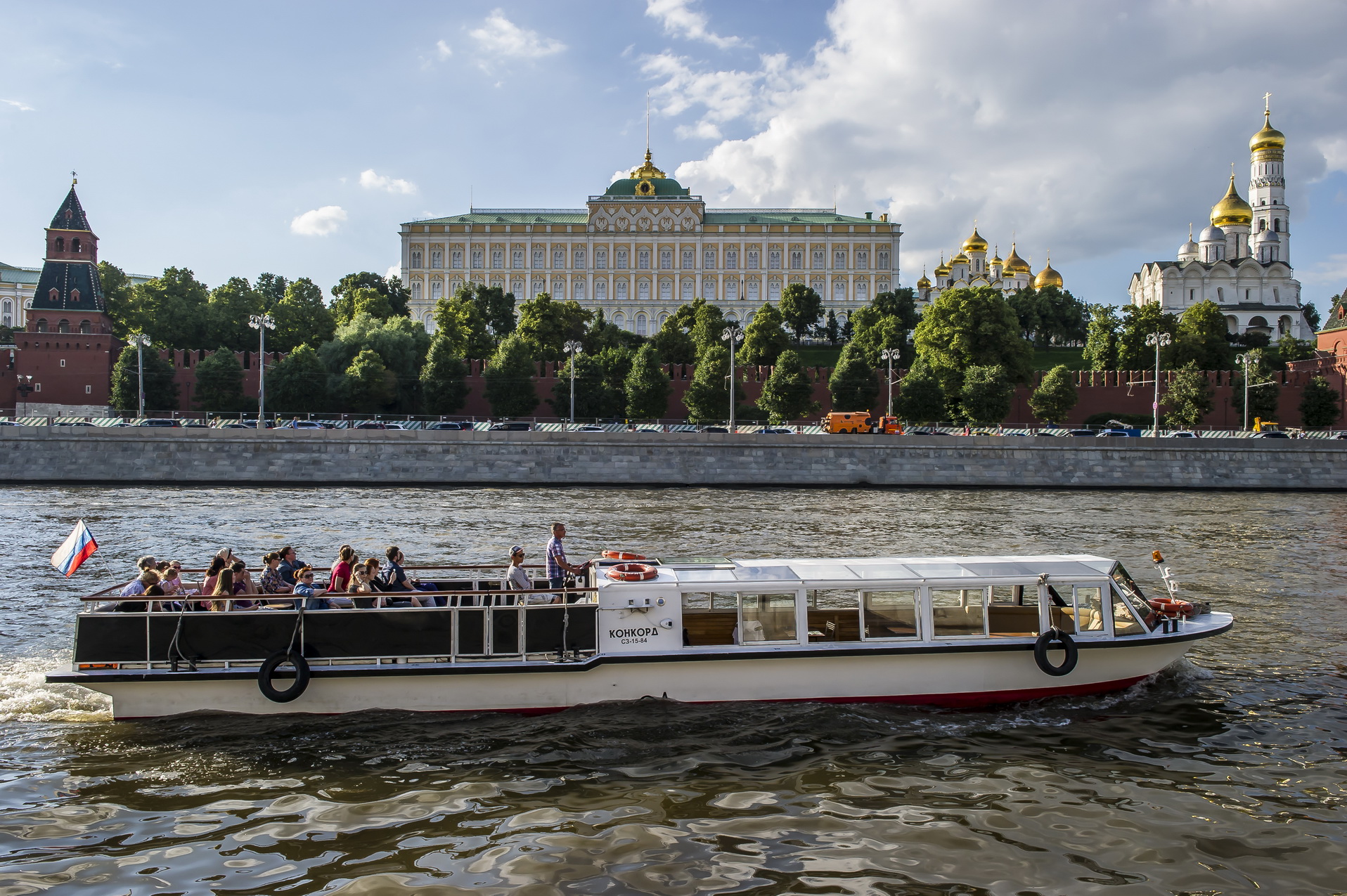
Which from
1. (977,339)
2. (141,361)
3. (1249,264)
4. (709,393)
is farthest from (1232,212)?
(141,361)

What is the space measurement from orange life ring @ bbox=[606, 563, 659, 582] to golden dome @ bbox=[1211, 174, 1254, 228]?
9707 centimetres

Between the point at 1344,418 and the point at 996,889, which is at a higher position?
the point at 1344,418

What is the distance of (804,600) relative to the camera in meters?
9.68

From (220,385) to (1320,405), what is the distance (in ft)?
197

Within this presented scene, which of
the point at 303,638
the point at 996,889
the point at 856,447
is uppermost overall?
the point at 856,447

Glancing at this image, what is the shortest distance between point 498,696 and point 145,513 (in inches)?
844

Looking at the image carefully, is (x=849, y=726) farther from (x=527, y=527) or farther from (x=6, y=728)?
(x=527, y=527)

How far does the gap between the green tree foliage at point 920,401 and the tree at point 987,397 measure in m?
1.38

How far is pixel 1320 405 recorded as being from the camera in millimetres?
52969

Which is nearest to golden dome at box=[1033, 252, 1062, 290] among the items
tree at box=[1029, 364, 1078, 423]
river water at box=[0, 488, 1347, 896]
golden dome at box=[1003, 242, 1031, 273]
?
golden dome at box=[1003, 242, 1031, 273]

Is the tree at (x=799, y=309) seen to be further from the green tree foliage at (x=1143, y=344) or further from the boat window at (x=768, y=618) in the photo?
the boat window at (x=768, y=618)

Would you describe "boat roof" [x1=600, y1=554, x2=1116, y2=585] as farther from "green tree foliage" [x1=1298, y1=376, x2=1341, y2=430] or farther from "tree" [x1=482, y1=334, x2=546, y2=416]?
"green tree foliage" [x1=1298, y1=376, x2=1341, y2=430]

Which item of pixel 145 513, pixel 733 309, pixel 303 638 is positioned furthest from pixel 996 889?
pixel 733 309

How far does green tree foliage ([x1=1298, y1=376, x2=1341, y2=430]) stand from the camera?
52.8 metres
